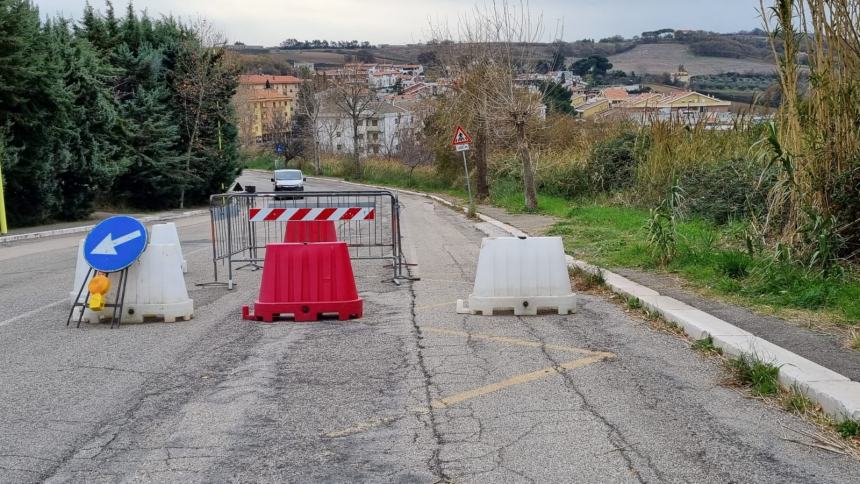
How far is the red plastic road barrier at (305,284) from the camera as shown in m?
9.95

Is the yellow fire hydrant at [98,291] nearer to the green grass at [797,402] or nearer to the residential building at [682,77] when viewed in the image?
the green grass at [797,402]

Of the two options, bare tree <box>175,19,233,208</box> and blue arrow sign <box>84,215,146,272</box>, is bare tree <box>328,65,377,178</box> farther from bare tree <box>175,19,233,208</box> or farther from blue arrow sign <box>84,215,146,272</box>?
blue arrow sign <box>84,215,146,272</box>

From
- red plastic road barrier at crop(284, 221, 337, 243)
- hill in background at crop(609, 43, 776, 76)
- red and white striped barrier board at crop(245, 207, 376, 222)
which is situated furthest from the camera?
hill in background at crop(609, 43, 776, 76)

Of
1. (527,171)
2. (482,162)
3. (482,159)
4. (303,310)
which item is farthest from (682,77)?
(303,310)

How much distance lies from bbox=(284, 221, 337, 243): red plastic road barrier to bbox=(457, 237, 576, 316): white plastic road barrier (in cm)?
408

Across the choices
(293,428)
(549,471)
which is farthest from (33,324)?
(549,471)

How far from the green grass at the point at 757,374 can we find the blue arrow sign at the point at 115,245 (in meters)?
6.10

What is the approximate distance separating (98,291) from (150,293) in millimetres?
569

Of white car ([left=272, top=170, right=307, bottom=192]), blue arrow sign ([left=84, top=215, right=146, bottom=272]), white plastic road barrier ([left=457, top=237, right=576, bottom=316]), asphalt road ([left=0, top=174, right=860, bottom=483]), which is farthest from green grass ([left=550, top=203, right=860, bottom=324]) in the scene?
white car ([left=272, top=170, right=307, bottom=192])

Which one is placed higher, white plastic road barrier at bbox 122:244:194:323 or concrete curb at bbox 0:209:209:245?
white plastic road barrier at bbox 122:244:194:323

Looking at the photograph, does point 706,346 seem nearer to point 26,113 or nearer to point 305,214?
point 305,214

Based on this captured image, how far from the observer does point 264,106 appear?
163 m

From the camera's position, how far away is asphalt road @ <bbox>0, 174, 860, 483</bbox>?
16.9ft

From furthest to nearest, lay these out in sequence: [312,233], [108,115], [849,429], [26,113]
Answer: [108,115] → [26,113] → [312,233] → [849,429]
